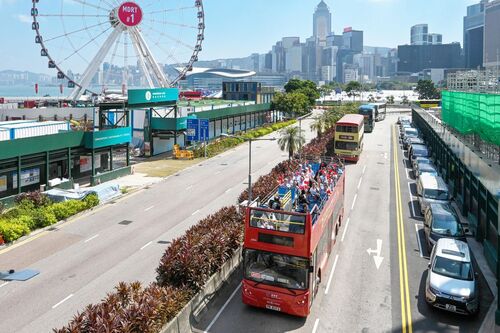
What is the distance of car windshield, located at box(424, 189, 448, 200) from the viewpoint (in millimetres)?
30375

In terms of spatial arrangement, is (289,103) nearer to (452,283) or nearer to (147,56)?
(147,56)

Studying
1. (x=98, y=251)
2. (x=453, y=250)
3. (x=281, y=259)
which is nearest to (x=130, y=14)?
(x=98, y=251)

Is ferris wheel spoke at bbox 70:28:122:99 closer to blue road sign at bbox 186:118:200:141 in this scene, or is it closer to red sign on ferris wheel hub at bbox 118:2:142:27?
red sign on ferris wheel hub at bbox 118:2:142:27

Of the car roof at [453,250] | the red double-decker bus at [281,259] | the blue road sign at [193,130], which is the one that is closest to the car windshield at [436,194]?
the car roof at [453,250]

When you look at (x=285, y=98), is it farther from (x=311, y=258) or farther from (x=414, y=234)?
(x=311, y=258)

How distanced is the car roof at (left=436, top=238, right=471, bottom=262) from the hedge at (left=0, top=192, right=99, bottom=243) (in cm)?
2113

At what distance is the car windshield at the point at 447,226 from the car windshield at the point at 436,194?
661cm

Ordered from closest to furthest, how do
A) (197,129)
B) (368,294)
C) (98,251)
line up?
(368,294) < (98,251) < (197,129)

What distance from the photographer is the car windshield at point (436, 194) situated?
30.4 metres

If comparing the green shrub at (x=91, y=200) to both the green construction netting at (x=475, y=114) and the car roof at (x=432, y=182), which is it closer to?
the car roof at (x=432, y=182)

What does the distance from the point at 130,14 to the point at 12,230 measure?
43419 mm

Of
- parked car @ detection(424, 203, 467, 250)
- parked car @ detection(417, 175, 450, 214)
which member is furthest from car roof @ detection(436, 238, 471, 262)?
parked car @ detection(417, 175, 450, 214)

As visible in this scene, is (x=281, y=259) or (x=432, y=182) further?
(x=432, y=182)

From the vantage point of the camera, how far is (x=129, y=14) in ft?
197
